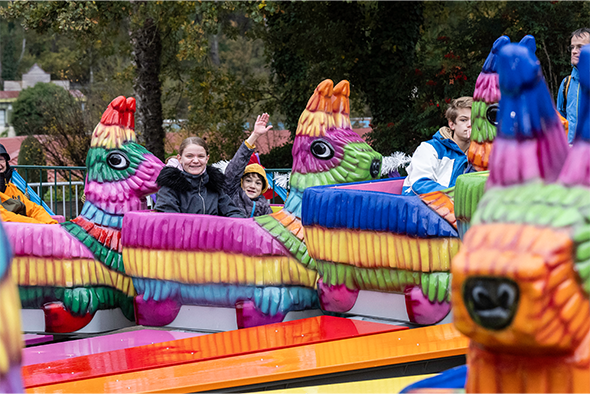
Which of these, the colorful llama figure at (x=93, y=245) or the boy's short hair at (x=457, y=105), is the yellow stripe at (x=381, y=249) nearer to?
the boy's short hair at (x=457, y=105)

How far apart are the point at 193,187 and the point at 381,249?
122cm

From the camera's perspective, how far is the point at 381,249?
336 cm

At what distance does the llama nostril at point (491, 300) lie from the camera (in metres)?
1.15

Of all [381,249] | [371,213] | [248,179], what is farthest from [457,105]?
[248,179]

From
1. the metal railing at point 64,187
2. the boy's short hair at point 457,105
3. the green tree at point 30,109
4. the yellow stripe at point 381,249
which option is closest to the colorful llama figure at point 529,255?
the yellow stripe at point 381,249

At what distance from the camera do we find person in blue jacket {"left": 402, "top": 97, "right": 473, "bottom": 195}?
363 centimetres

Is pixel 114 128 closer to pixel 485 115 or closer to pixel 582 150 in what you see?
pixel 485 115

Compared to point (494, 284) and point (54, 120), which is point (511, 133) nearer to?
point (494, 284)

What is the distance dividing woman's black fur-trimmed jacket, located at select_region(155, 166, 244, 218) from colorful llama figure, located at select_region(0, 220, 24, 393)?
107 inches

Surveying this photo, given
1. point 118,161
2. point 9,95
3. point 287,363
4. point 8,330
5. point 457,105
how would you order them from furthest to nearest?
1. point 9,95
2. point 118,161
3. point 457,105
4. point 287,363
5. point 8,330

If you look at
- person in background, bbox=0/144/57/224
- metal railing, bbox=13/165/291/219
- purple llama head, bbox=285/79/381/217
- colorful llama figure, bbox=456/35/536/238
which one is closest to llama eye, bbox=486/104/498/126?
colorful llama figure, bbox=456/35/536/238

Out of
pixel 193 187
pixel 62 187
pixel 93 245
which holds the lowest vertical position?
pixel 93 245

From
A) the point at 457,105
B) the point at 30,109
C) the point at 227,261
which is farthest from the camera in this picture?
the point at 30,109

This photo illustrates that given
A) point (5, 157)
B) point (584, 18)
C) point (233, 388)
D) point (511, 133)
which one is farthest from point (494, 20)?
point (511, 133)
